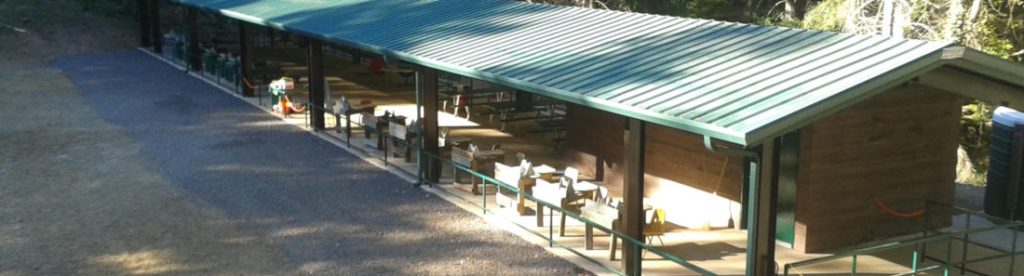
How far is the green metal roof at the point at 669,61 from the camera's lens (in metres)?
8.48

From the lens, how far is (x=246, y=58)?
22.8 meters

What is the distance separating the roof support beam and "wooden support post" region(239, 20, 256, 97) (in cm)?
1603

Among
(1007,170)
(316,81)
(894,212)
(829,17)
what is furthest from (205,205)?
(829,17)

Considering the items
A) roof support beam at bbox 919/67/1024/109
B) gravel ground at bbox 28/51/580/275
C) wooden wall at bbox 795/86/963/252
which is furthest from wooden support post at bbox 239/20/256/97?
roof support beam at bbox 919/67/1024/109

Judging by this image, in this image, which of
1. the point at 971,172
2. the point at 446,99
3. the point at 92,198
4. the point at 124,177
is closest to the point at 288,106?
the point at 446,99

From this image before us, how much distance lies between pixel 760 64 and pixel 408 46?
6.35m

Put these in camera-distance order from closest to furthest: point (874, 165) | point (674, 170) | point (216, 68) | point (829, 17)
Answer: point (874, 165) → point (674, 170) → point (829, 17) → point (216, 68)

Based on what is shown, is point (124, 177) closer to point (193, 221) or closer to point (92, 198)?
point (92, 198)

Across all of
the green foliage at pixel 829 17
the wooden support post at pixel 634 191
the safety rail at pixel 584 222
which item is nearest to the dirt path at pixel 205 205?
the safety rail at pixel 584 222

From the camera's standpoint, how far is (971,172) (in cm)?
1967

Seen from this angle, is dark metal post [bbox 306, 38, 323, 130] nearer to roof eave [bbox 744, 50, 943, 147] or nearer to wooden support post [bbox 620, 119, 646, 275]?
wooden support post [bbox 620, 119, 646, 275]

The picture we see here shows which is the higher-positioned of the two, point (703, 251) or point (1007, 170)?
point (1007, 170)

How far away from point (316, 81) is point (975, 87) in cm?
1243

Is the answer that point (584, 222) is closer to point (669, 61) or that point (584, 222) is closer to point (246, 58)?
point (669, 61)
